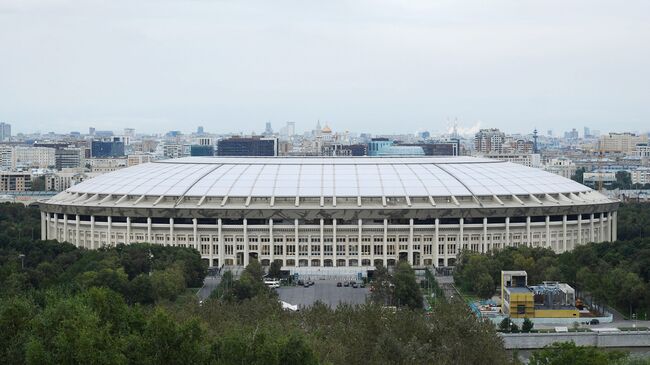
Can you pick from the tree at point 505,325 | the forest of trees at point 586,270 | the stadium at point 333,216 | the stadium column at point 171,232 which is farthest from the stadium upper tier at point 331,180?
the tree at point 505,325

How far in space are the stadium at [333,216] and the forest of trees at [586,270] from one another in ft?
15.6

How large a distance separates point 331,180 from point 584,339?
30769 mm

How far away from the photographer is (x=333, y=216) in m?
71.1

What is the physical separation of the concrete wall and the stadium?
884 inches

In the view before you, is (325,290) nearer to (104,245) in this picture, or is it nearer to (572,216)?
(104,245)

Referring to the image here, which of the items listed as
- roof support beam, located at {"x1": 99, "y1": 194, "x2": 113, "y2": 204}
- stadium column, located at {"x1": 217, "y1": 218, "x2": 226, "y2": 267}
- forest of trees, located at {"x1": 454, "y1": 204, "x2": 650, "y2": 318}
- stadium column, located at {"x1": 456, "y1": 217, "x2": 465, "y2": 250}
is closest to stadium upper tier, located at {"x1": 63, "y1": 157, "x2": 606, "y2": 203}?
roof support beam, located at {"x1": 99, "y1": 194, "x2": 113, "y2": 204}

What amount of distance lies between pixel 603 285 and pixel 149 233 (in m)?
32.1

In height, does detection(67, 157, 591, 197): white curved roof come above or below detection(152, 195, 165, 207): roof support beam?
above

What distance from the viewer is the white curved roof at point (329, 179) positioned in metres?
74.2

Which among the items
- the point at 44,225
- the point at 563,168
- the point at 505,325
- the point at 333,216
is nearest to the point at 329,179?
the point at 333,216

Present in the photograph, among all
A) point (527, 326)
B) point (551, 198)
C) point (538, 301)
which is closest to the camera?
point (527, 326)

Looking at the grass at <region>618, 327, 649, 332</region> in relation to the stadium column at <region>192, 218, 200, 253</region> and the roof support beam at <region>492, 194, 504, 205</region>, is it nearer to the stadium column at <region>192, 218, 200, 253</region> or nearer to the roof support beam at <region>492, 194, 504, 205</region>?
the roof support beam at <region>492, 194, 504, 205</region>

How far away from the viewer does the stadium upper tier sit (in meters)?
74.0

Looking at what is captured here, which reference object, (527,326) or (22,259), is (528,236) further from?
(22,259)
